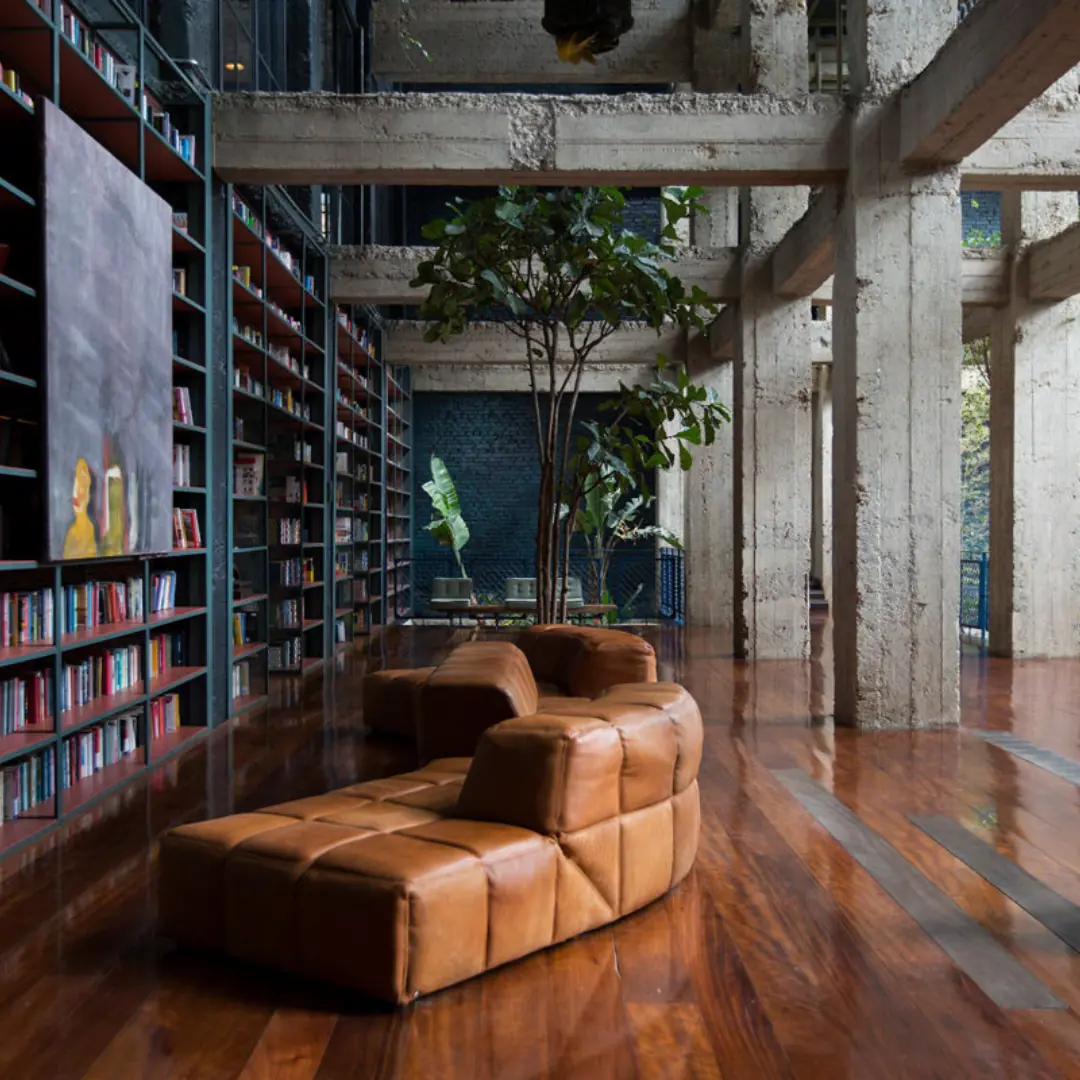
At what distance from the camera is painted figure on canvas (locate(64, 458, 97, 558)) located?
415 centimetres

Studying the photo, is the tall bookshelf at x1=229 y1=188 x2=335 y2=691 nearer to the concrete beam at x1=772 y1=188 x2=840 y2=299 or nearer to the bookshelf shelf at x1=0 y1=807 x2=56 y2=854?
the bookshelf shelf at x1=0 y1=807 x2=56 y2=854

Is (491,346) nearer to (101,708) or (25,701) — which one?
(101,708)

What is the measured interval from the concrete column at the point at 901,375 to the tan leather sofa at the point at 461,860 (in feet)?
9.83

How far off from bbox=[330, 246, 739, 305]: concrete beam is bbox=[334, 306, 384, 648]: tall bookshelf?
329 millimetres

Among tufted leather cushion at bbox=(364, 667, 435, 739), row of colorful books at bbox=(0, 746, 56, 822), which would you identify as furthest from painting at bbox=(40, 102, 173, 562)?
tufted leather cushion at bbox=(364, 667, 435, 739)

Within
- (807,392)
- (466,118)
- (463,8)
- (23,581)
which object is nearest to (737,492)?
(807,392)

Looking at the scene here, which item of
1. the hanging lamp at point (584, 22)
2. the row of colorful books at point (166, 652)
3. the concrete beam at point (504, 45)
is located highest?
the concrete beam at point (504, 45)

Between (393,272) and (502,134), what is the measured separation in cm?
362

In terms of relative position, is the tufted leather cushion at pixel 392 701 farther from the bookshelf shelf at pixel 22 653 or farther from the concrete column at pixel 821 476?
the concrete column at pixel 821 476

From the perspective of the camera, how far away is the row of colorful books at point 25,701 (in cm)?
394

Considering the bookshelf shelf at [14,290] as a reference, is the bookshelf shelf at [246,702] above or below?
below

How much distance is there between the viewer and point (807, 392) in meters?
9.23

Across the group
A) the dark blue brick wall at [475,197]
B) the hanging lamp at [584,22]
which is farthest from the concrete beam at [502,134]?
the dark blue brick wall at [475,197]

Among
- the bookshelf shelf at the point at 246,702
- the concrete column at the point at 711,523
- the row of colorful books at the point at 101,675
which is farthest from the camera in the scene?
the concrete column at the point at 711,523
